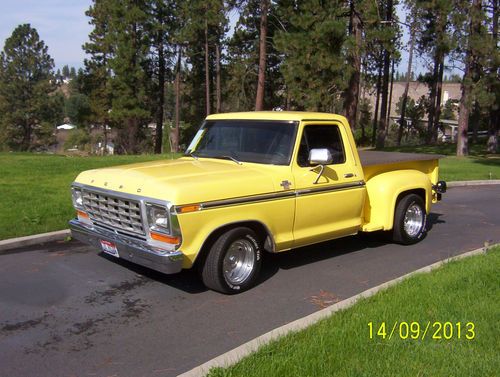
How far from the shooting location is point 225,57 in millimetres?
43969

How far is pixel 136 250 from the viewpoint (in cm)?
534

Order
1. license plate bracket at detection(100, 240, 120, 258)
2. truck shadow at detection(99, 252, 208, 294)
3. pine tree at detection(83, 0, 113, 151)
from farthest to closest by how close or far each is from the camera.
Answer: pine tree at detection(83, 0, 113, 151)
truck shadow at detection(99, 252, 208, 294)
license plate bracket at detection(100, 240, 120, 258)

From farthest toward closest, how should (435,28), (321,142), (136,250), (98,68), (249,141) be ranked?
(98,68), (435,28), (321,142), (249,141), (136,250)

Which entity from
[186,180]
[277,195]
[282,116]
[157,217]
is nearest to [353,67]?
[282,116]

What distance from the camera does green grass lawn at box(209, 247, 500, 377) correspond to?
3729 millimetres

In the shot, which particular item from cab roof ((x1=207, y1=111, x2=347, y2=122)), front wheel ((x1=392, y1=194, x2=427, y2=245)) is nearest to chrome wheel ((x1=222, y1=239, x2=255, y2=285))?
cab roof ((x1=207, y1=111, x2=347, y2=122))

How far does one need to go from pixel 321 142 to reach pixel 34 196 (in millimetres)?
6031

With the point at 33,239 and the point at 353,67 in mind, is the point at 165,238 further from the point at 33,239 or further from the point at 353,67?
the point at 353,67

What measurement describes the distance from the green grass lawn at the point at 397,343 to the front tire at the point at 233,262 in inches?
50.6

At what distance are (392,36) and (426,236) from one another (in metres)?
16.1

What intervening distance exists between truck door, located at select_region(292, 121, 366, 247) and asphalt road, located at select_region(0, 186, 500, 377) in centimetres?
52

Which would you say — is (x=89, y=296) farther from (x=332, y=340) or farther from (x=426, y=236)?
(x=426, y=236)

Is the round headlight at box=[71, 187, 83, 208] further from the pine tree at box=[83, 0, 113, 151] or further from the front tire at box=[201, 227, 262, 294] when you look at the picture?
the pine tree at box=[83, 0, 113, 151]

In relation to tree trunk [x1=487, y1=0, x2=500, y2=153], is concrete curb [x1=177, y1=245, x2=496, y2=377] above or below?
below
